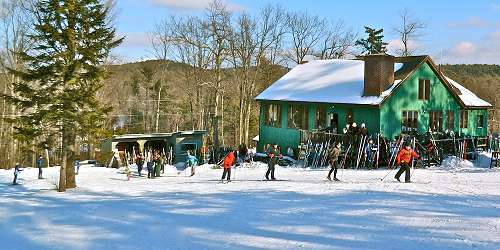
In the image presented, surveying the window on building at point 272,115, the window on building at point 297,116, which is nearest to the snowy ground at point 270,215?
the window on building at point 297,116

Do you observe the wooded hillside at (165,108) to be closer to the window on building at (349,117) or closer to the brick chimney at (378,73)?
the window on building at (349,117)

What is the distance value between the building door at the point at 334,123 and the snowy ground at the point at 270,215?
8.40 meters

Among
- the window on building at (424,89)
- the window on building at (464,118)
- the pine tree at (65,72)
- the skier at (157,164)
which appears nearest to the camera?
the pine tree at (65,72)

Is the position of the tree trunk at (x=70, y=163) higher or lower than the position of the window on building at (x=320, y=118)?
lower

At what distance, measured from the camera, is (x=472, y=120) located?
35188mm

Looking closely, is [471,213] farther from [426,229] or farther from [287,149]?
[287,149]

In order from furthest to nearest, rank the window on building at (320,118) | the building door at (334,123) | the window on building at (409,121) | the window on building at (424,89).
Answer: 1. the window on building at (320,118)
2. the window on building at (424,89)
3. the building door at (334,123)
4. the window on building at (409,121)

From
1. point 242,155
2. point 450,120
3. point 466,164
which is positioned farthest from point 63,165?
point 450,120

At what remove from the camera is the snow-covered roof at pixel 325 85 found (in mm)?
30422

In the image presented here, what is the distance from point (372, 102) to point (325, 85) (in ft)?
16.6

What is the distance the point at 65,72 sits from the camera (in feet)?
75.0

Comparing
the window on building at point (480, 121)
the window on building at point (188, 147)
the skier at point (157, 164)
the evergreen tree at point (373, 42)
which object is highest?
the evergreen tree at point (373, 42)

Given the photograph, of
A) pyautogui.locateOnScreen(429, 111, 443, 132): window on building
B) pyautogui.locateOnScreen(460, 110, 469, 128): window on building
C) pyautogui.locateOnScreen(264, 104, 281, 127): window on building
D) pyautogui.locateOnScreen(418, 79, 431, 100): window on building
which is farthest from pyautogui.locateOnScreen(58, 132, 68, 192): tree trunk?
pyautogui.locateOnScreen(460, 110, 469, 128): window on building

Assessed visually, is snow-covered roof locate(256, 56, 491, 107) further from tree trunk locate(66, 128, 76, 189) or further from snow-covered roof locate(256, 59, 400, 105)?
tree trunk locate(66, 128, 76, 189)
